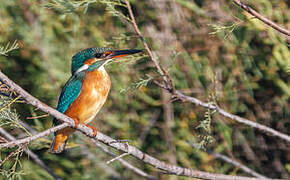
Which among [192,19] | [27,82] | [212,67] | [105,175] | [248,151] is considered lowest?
[105,175]

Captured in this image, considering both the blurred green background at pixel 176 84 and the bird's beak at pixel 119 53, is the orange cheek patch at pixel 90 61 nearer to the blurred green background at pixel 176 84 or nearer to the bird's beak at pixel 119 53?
the bird's beak at pixel 119 53

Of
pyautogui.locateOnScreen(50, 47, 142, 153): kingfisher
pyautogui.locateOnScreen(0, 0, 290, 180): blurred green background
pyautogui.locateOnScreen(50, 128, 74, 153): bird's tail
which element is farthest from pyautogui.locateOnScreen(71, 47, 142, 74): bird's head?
pyautogui.locateOnScreen(50, 128, 74, 153): bird's tail

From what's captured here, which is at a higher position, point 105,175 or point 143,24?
point 143,24

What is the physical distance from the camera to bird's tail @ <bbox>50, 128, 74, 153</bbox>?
2193 mm

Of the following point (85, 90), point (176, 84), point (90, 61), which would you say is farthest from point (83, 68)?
point (176, 84)

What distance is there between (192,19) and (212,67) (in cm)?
40

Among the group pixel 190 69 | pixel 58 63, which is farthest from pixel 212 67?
pixel 58 63

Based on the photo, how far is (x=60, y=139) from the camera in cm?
221

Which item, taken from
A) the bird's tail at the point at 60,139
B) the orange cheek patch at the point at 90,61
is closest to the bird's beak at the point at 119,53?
the orange cheek patch at the point at 90,61

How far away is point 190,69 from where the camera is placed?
2.73 m

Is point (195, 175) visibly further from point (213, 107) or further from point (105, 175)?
point (105, 175)

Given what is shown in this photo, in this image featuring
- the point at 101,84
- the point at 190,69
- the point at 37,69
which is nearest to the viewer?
the point at 101,84

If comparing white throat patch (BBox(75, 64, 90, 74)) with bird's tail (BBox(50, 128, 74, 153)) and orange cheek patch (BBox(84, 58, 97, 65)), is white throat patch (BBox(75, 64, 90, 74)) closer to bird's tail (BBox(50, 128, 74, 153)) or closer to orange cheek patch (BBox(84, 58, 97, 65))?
orange cheek patch (BBox(84, 58, 97, 65))

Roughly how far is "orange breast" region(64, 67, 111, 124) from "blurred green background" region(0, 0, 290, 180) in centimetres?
34
